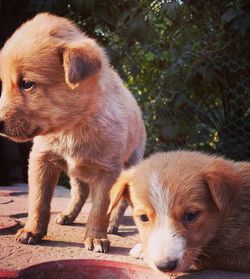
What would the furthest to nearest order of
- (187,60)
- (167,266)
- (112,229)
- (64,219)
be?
1. (187,60)
2. (64,219)
3. (112,229)
4. (167,266)

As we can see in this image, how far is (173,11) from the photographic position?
23.8 feet

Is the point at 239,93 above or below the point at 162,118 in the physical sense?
above

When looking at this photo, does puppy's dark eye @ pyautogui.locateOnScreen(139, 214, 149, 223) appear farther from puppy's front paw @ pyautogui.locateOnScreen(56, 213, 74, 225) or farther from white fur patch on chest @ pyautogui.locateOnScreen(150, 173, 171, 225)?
puppy's front paw @ pyautogui.locateOnScreen(56, 213, 74, 225)

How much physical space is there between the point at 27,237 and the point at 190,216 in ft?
4.36

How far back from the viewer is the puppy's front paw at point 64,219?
509cm

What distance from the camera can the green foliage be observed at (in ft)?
24.2

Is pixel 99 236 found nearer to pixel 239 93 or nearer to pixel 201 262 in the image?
pixel 201 262

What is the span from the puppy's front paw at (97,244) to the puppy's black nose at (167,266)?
92 cm

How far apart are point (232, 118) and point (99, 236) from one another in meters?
3.69

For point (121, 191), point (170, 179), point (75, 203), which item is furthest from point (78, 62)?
point (75, 203)

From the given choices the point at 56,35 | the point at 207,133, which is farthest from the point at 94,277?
the point at 207,133

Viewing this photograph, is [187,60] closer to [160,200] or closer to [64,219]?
[64,219]

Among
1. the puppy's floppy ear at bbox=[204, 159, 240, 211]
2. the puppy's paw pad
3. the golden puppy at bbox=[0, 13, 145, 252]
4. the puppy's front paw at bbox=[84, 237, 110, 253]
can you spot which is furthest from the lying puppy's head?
the puppy's floppy ear at bbox=[204, 159, 240, 211]

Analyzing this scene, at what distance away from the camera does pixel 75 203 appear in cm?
519
